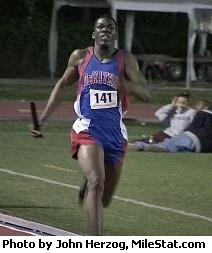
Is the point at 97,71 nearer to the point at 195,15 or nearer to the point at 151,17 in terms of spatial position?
the point at 195,15

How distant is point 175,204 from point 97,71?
343 cm

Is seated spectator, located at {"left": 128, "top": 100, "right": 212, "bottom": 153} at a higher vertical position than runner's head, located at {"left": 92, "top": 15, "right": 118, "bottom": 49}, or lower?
lower

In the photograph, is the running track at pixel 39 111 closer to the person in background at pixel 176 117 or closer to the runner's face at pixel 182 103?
the person in background at pixel 176 117

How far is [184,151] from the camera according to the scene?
18578 millimetres

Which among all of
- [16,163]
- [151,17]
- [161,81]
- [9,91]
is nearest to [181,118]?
[16,163]

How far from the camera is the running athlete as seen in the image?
9539mm

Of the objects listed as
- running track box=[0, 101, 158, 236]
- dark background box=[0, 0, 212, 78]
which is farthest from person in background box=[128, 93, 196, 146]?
dark background box=[0, 0, 212, 78]

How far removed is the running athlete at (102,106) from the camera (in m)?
9.54

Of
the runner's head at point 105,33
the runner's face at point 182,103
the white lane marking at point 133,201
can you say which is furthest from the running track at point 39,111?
the runner's face at point 182,103

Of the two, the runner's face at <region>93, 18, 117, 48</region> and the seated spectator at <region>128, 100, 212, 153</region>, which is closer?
the runner's face at <region>93, 18, 117, 48</region>

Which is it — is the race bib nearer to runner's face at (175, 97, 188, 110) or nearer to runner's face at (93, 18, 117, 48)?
runner's face at (93, 18, 117, 48)

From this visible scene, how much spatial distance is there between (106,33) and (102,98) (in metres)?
0.57

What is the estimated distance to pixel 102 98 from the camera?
31.7 ft

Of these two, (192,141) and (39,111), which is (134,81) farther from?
(39,111)
